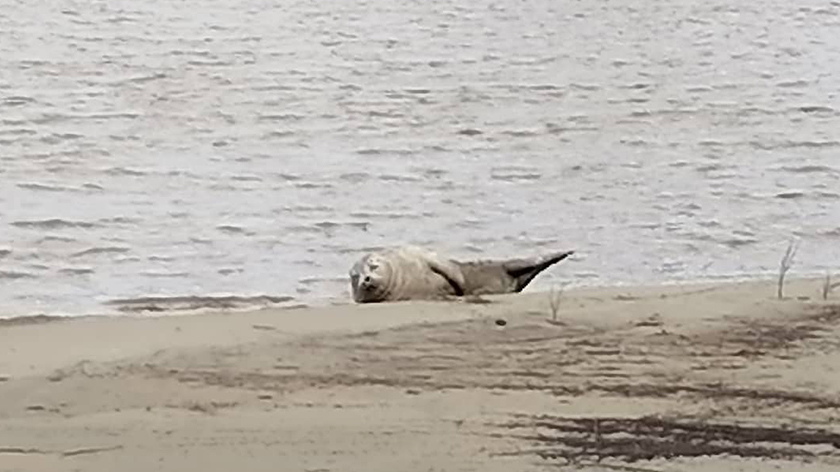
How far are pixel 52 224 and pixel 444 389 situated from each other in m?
3.99

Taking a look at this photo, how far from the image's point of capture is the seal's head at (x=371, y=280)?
6.46m

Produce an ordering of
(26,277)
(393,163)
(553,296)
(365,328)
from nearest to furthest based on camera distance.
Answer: (365,328), (553,296), (26,277), (393,163)

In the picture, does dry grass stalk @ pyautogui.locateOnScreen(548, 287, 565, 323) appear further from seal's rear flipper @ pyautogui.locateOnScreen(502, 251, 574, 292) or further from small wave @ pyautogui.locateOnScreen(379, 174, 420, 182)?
small wave @ pyautogui.locateOnScreen(379, 174, 420, 182)

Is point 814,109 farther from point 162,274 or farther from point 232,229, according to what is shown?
point 162,274

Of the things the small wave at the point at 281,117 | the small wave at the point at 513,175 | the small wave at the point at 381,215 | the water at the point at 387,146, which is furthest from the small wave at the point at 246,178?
the small wave at the point at 281,117

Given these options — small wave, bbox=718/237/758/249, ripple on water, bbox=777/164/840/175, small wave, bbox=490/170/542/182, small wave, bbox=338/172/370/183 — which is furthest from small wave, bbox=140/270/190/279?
ripple on water, bbox=777/164/840/175

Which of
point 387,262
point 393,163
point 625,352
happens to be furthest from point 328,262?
point 625,352

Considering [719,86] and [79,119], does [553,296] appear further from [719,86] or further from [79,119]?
[719,86]

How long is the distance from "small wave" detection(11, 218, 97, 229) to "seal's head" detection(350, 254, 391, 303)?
6.78ft

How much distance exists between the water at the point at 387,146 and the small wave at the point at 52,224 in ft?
0.06

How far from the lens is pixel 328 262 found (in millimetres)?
7836

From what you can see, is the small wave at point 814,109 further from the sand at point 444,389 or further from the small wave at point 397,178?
the sand at point 444,389

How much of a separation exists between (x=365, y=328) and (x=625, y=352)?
33.5 inches

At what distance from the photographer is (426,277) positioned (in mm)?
6574
